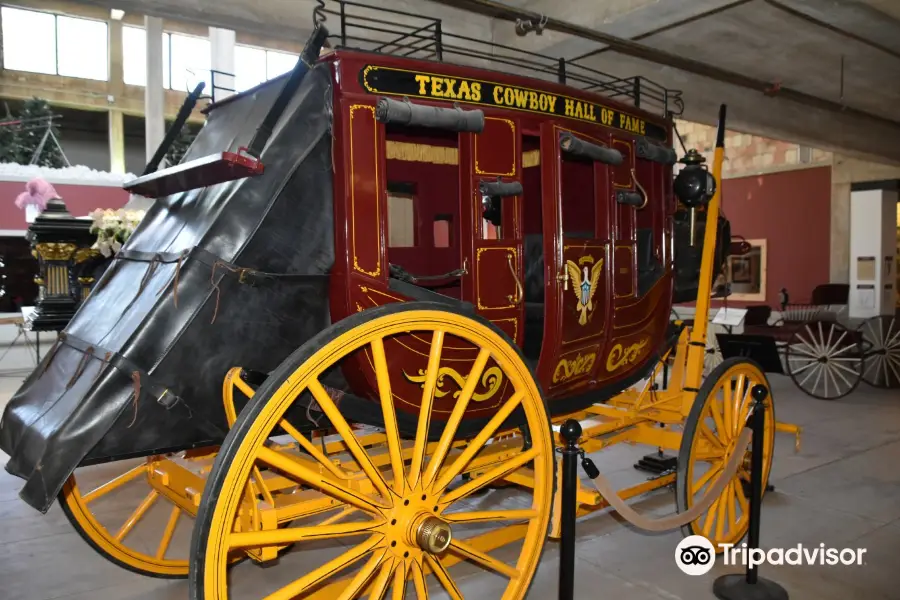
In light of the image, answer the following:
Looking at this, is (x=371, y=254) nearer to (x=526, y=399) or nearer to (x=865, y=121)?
(x=526, y=399)

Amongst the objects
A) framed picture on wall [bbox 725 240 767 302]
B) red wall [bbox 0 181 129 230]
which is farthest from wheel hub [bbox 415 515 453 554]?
framed picture on wall [bbox 725 240 767 302]

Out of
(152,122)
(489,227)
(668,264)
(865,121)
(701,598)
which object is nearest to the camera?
(701,598)

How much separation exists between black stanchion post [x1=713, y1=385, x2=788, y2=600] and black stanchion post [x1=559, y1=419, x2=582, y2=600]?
1159 millimetres

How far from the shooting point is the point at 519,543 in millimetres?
3832

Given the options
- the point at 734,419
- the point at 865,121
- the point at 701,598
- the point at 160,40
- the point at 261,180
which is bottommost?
the point at 701,598

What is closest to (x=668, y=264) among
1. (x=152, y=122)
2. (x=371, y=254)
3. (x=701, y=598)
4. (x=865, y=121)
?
(x=701, y=598)

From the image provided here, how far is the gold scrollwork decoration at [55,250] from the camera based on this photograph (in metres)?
6.30

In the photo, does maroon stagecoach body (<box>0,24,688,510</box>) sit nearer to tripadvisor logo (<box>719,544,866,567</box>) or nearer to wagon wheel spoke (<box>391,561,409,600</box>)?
wagon wheel spoke (<box>391,561,409,600</box>)

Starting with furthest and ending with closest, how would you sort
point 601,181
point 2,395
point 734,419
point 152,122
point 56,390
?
point 152,122 → point 2,395 → point 734,419 → point 601,181 → point 56,390

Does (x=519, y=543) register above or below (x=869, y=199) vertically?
below

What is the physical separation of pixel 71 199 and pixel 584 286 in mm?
12569

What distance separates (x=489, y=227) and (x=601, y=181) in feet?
4.82

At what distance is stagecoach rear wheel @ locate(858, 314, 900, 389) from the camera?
26.5 ft

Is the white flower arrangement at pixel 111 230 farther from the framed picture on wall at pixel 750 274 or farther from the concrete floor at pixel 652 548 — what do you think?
the framed picture on wall at pixel 750 274
